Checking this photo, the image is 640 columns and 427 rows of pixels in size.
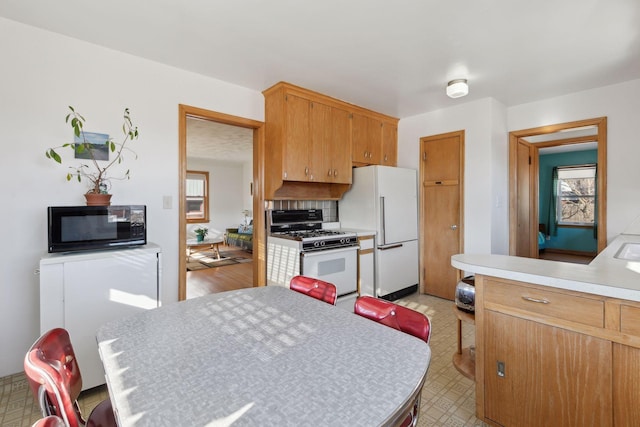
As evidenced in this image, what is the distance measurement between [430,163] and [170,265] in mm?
3327

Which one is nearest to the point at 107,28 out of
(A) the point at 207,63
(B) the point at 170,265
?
(A) the point at 207,63

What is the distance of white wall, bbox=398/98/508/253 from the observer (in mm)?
3535

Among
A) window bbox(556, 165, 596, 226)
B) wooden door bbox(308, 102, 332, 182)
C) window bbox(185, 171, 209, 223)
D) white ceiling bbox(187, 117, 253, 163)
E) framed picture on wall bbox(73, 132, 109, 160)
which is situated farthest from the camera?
window bbox(185, 171, 209, 223)

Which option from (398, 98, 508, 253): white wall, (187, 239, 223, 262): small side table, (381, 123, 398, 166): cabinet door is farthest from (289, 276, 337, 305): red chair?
(187, 239, 223, 262): small side table

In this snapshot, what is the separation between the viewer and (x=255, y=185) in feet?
11.3

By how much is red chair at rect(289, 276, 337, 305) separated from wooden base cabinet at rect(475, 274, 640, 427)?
0.83 metres

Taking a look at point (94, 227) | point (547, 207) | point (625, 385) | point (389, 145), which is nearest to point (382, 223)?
point (389, 145)

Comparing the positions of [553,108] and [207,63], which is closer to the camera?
[207,63]

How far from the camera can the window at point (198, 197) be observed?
8453mm

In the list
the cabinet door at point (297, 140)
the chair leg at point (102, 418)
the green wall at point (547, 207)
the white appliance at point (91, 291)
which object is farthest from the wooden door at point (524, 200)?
→ the chair leg at point (102, 418)

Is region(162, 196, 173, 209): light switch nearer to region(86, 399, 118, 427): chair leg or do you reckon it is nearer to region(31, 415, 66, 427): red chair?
region(86, 399, 118, 427): chair leg

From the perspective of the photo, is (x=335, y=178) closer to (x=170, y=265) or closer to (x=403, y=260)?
(x=403, y=260)

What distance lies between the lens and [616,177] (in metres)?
3.13

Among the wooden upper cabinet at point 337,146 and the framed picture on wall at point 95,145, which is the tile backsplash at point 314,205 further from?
the framed picture on wall at point 95,145
